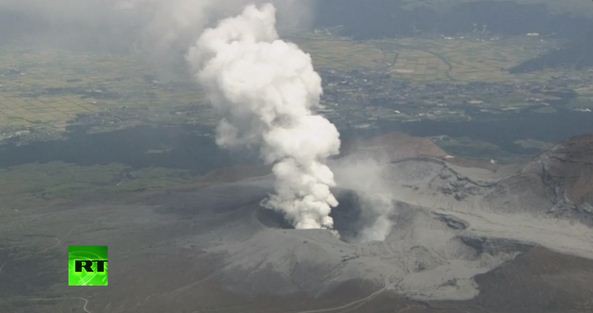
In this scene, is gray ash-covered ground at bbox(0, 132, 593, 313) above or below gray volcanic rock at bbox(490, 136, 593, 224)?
below

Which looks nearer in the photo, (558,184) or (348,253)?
(348,253)

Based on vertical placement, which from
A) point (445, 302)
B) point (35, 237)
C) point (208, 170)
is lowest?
point (445, 302)

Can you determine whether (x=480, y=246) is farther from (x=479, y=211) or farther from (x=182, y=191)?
(x=182, y=191)

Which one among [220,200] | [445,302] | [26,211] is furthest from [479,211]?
[26,211]

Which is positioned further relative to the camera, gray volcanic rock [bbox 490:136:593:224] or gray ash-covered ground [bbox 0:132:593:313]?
gray volcanic rock [bbox 490:136:593:224]

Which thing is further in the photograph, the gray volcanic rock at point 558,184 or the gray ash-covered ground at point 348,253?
the gray volcanic rock at point 558,184

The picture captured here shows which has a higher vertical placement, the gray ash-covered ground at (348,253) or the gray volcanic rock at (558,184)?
the gray volcanic rock at (558,184)

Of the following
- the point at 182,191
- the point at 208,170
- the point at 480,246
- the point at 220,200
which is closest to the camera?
the point at 480,246

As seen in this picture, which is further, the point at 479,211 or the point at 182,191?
the point at 182,191

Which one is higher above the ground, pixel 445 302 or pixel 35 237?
pixel 35 237

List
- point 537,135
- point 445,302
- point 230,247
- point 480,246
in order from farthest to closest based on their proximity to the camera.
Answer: point 537,135, point 230,247, point 480,246, point 445,302

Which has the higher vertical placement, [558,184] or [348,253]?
[558,184]
